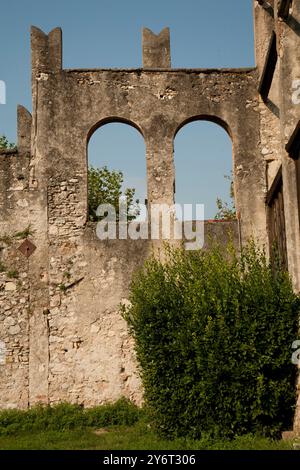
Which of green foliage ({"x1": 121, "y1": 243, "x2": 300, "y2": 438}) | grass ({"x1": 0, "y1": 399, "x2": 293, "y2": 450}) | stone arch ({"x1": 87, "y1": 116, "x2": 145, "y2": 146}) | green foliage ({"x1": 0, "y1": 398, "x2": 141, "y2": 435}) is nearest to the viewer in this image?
grass ({"x1": 0, "y1": 399, "x2": 293, "y2": 450})

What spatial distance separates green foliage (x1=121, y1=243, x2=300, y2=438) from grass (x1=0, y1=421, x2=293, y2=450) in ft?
1.20

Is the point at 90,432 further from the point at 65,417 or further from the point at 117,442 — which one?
the point at 117,442

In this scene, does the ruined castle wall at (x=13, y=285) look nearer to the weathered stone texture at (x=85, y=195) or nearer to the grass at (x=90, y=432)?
the weathered stone texture at (x=85, y=195)

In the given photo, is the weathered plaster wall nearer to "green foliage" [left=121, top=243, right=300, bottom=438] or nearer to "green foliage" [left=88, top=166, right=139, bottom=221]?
"green foliage" [left=121, top=243, right=300, bottom=438]

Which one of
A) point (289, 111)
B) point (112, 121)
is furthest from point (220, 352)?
point (112, 121)

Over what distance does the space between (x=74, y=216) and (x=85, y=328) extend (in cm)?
227

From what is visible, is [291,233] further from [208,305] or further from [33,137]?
[33,137]

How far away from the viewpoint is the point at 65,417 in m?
10.9

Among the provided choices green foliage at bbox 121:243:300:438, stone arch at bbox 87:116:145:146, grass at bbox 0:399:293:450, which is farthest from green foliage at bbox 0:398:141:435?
stone arch at bbox 87:116:145:146

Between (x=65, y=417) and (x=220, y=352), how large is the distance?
3597 millimetres

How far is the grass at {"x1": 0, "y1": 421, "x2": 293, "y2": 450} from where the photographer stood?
8398mm

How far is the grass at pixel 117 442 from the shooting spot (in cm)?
840

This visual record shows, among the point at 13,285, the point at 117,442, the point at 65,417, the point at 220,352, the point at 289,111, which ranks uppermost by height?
the point at 289,111

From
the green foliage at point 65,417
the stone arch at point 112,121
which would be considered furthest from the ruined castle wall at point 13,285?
the stone arch at point 112,121
